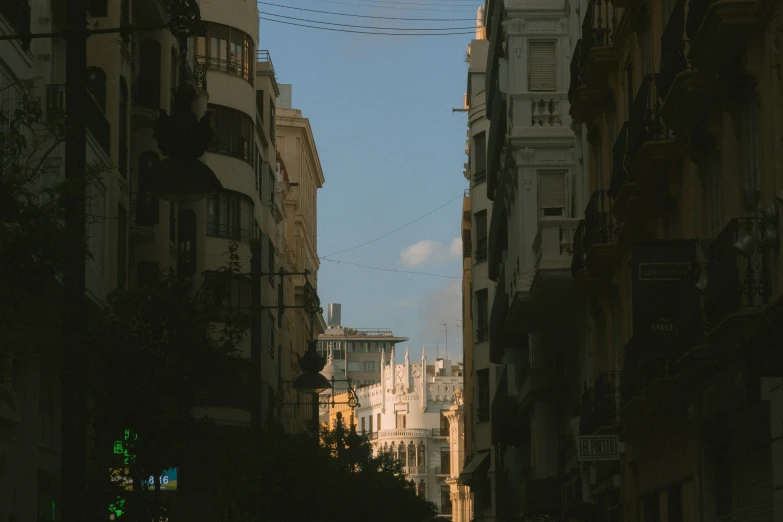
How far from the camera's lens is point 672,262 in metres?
18.4

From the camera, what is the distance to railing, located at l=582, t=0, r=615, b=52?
28.1 metres

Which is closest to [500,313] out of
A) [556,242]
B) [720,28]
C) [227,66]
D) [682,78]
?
[227,66]

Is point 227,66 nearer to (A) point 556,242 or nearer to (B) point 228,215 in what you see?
→ (B) point 228,215

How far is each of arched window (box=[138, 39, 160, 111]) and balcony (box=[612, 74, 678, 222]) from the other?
16.2 m

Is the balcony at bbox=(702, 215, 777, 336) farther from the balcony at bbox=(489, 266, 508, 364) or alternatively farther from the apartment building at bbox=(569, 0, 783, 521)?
the balcony at bbox=(489, 266, 508, 364)

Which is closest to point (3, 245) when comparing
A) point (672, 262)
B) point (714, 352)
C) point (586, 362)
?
point (714, 352)

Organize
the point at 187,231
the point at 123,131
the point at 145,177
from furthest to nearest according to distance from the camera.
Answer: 1. the point at 187,231
2. the point at 123,131
3. the point at 145,177

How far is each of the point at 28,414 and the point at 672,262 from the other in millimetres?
12170

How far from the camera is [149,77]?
3819 cm

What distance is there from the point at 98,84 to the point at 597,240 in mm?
11509

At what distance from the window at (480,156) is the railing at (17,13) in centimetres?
3871

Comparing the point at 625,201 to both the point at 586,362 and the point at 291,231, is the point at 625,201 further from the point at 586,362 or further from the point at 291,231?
the point at 291,231

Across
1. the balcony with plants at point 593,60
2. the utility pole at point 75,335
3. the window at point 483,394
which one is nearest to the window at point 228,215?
the window at point 483,394

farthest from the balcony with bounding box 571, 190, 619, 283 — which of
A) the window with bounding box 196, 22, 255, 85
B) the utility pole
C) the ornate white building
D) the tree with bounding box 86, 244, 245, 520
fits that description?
the ornate white building
